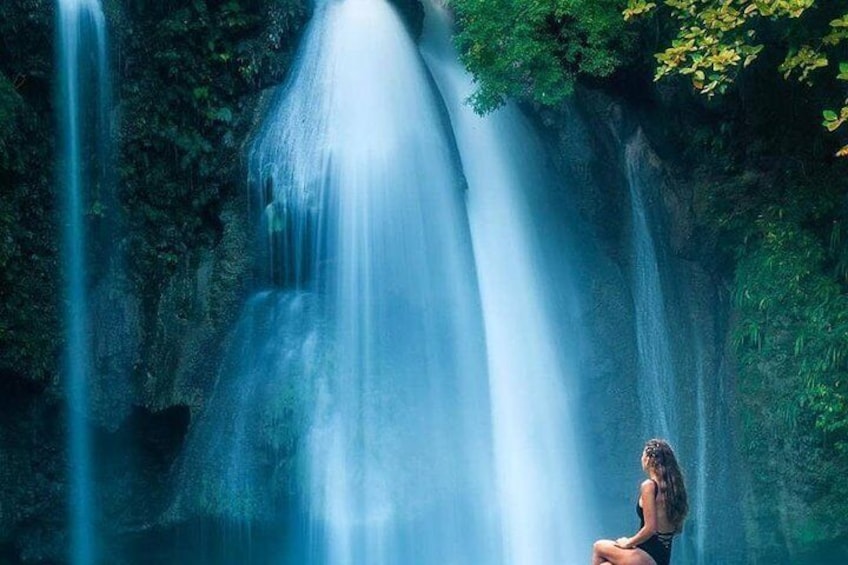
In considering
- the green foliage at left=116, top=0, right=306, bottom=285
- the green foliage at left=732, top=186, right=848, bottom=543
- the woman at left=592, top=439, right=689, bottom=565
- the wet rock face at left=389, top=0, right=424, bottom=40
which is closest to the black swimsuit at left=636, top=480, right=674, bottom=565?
the woman at left=592, top=439, right=689, bottom=565

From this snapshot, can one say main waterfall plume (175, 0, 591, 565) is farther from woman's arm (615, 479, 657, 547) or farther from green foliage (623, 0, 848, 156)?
woman's arm (615, 479, 657, 547)

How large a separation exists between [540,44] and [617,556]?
20.3ft

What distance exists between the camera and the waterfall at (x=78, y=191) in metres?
11.4

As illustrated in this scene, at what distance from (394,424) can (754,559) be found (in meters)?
4.31

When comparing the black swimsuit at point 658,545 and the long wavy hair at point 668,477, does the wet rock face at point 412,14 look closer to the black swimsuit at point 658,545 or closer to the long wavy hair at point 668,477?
the long wavy hair at point 668,477

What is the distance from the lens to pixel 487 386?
11812 millimetres

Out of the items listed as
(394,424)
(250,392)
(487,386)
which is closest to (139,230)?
(250,392)

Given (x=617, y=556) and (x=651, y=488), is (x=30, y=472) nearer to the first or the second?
(x=617, y=556)

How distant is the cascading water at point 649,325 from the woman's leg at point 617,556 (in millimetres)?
4957

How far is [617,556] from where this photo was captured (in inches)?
278

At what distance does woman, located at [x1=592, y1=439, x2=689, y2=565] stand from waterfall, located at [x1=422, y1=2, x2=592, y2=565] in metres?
4.53

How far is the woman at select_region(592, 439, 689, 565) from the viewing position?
6777 millimetres

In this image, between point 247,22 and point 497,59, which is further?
point 247,22

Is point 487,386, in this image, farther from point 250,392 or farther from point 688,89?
point 688,89
